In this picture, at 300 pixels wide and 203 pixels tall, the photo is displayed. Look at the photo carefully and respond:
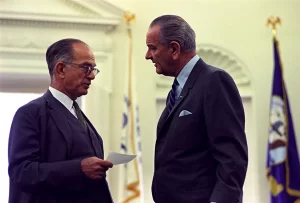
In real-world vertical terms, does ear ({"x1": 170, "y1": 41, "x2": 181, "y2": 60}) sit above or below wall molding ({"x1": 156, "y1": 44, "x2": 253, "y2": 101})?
below

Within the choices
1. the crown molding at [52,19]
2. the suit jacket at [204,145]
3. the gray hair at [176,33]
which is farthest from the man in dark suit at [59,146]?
the crown molding at [52,19]

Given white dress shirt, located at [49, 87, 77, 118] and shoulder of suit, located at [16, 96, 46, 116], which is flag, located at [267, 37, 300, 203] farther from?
shoulder of suit, located at [16, 96, 46, 116]

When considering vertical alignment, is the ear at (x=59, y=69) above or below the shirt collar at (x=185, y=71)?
above

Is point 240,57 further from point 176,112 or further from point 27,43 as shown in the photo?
point 176,112

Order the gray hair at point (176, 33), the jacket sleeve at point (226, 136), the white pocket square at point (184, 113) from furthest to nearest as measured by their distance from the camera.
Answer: the gray hair at point (176, 33) < the white pocket square at point (184, 113) < the jacket sleeve at point (226, 136)

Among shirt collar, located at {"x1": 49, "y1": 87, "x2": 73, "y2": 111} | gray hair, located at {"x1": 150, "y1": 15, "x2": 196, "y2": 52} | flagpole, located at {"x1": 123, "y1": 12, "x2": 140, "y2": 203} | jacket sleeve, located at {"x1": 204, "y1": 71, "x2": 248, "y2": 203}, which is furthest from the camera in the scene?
flagpole, located at {"x1": 123, "y1": 12, "x2": 140, "y2": 203}

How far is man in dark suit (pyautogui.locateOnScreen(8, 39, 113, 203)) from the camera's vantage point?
6.97 feet

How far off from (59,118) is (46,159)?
0.65 feet

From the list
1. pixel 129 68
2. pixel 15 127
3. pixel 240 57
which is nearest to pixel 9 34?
pixel 129 68

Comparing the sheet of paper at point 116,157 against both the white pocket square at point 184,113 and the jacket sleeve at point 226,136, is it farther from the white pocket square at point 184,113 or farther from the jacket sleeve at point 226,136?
the jacket sleeve at point 226,136

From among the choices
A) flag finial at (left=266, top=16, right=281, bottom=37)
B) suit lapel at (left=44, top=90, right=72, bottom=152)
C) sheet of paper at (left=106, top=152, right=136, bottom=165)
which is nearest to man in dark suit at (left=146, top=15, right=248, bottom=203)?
sheet of paper at (left=106, top=152, right=136, bottom=165)

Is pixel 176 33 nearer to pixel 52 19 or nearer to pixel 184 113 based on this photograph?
pixel 184 113

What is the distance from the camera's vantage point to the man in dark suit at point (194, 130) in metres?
1.92

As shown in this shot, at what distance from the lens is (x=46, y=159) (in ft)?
7.23
